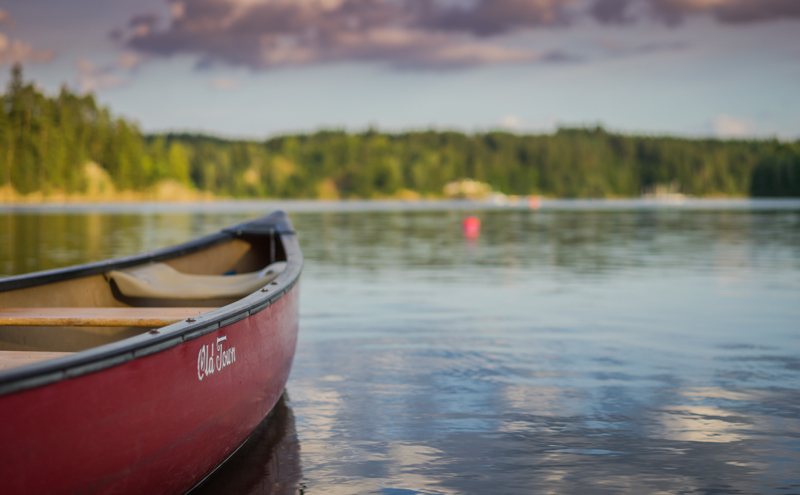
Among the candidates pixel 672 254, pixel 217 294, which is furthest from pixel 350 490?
pixel 672 254

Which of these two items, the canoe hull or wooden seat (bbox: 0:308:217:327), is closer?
the canoe hull

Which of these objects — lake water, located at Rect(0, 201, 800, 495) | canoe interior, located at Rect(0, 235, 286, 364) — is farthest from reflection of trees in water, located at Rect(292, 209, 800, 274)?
canoe interior, located at Rect(0, 235, 286, 364)

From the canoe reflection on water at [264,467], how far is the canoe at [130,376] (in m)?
0.15

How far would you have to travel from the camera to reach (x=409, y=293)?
→ 17016 mm

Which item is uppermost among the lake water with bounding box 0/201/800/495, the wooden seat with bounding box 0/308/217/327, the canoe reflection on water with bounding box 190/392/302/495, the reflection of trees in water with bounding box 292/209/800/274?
the wooden seat with bounding box 0/308/217/327

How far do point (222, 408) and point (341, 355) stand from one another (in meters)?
5.06

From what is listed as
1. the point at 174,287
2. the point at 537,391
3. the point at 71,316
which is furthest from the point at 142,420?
the point at 537,391

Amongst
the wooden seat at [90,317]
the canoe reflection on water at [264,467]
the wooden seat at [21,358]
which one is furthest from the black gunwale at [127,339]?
the canoe reflection on water at [264,467]

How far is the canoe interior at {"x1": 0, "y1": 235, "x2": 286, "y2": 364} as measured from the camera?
6.12 meters

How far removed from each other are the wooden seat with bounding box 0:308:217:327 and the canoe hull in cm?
94

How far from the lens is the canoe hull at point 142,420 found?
3660mm

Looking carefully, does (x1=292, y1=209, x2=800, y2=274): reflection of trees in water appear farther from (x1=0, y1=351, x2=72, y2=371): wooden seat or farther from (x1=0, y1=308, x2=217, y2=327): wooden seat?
(x1=0, y1=351, x2=72, y2=371): wooden seat

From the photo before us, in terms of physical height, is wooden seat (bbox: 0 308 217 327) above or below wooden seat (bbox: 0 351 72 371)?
above

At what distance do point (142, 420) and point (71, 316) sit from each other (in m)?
2.58
